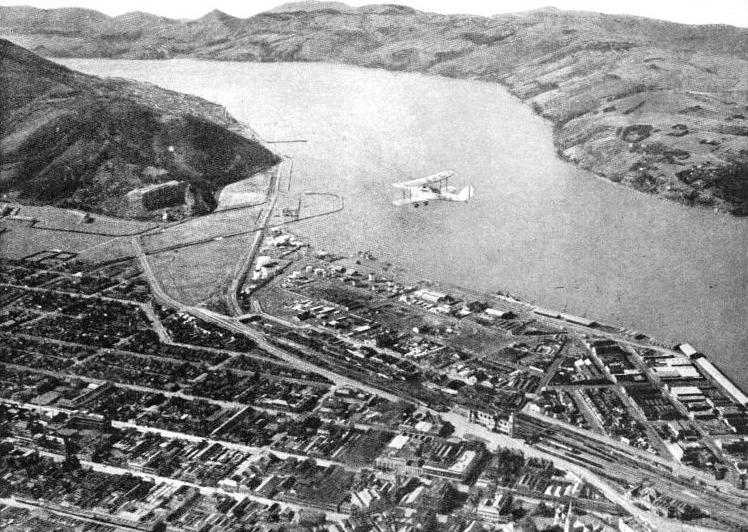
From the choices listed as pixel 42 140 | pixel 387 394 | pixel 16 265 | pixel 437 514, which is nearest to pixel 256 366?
pixel 387 394

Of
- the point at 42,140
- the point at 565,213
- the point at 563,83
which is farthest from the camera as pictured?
the point at 563,83

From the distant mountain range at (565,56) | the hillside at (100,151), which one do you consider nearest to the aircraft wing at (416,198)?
the distant mountain range at (565,56)

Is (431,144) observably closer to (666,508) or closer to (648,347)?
(648,347)

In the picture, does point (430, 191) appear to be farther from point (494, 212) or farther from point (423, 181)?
point (494, 212)

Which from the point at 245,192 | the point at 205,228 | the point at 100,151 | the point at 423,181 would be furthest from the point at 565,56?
the point at 100,151

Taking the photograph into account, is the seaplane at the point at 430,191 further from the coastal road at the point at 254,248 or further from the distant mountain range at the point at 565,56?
the distant mountain range at the point at 565,56
